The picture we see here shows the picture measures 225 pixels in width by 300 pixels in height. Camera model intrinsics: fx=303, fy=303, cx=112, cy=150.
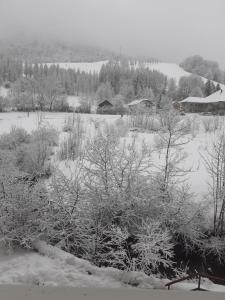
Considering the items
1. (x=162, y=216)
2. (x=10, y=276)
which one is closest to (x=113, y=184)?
(x=162, y=216)

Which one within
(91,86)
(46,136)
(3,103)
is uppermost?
(91,86)

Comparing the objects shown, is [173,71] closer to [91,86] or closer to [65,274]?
Result: [91,86]

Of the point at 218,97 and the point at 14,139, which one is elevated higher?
the point at 218,97

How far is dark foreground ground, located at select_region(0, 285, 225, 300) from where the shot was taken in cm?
437

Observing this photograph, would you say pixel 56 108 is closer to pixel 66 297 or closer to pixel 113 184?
pixel 113 184

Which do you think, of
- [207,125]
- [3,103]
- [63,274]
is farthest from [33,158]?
[3,103]

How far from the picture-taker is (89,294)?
4492mm

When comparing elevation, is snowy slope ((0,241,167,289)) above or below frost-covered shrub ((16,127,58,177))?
above

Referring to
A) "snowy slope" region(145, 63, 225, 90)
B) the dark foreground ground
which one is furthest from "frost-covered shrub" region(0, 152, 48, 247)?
"snowy slope" region(145, 63, 225, 90)

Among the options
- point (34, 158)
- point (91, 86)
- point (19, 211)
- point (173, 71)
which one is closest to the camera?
point (19, 211)

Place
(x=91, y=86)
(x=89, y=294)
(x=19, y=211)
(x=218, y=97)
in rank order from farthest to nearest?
(x=91, y=86), (x=218, y=97), (x=19, y=211), (x=89, y=294)

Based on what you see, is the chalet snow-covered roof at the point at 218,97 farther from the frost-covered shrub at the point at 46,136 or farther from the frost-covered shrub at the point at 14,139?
the frost-covered shrub at the point at 14,139

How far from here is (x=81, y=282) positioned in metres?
→ 6.27

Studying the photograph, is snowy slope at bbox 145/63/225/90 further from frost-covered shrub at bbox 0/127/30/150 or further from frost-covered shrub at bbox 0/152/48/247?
frost-covered shrub at bbox 0/152/48/247
